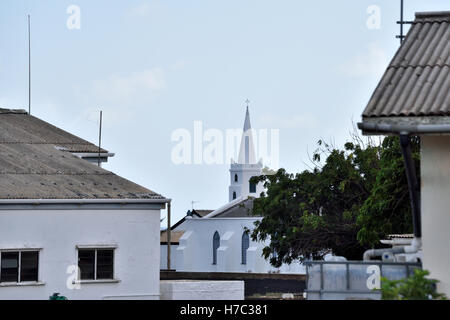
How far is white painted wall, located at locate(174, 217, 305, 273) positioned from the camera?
4587 inches

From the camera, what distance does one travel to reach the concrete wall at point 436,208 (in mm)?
8617

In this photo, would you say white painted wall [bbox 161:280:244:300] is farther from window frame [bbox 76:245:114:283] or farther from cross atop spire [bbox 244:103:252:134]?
cross atop spire [bbox 244:103:252:134]

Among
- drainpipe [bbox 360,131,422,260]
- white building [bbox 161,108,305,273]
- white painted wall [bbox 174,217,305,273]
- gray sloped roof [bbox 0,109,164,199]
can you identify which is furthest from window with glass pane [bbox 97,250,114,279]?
white painted wall [bbox 174,217,305,273]

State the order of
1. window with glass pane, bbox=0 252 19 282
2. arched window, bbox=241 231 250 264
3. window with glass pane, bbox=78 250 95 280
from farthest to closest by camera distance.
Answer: arched window, bbox=241 231 250 264, window with glass pane, bbox=78 250 95 280, window with glass pane, bbox=0 252 19 282

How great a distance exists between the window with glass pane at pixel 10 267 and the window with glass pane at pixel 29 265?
0.14m

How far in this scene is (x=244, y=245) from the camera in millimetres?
117812

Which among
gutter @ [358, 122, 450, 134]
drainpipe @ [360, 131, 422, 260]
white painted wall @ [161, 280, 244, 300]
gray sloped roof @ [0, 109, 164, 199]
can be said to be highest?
gray sloped roof @ [0, 109, 164, 199]

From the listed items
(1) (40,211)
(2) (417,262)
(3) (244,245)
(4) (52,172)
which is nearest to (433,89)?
(2) (417,262)

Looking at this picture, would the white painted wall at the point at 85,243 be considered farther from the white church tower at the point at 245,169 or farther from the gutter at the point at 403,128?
the white church tower at the point at 245,169

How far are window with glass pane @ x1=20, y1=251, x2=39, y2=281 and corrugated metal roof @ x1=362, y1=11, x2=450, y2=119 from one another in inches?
712

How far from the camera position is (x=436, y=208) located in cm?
863

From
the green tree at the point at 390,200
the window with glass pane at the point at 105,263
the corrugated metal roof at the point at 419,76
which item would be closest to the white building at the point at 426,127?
the corrugated metal roof at the point at 419,76

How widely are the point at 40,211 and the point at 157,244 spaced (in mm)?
3385

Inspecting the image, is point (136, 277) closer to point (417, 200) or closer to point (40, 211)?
point (40, 211)
